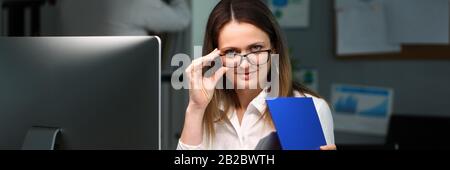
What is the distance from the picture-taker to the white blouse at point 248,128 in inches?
42.0

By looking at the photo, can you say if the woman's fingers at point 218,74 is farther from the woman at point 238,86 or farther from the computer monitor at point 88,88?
the computer monitor at point 88,88

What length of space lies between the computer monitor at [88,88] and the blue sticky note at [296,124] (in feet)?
0.72

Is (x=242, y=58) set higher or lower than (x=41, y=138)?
higher

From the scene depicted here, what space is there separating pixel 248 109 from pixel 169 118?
370 millimetres

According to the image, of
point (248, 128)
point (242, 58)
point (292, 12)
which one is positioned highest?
point (292, 12)

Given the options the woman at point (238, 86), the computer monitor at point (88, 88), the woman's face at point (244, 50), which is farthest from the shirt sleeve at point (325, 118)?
the computer monitor at point (88, 88)

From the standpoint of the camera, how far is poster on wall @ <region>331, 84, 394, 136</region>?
7.77 feet

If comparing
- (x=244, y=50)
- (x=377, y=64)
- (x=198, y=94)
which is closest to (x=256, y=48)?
(x=244, y=50)

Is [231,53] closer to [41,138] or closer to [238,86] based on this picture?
[238,86]

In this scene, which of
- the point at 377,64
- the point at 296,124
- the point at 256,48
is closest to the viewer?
the point at 296,124

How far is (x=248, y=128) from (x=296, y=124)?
16 centimetres

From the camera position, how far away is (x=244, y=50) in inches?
40.7

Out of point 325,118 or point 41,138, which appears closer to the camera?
point 41,138

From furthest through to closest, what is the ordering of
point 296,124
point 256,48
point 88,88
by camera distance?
point 256,48
point 296,124
point 88,88
